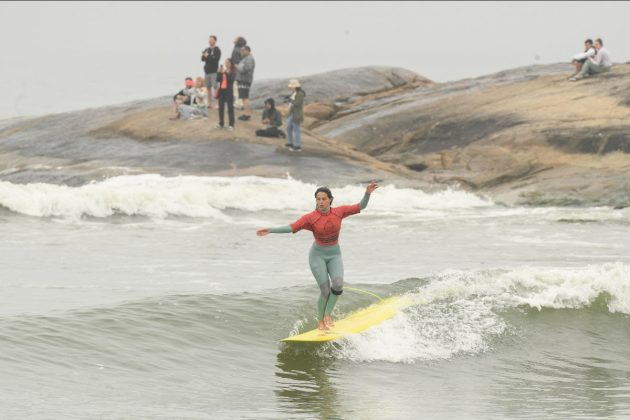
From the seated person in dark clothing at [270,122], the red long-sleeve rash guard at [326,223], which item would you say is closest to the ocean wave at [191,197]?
the seated person in dark clothing at [270,122]

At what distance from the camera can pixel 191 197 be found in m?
28.0

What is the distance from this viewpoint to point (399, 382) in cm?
1302

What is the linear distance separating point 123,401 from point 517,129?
2253 cm

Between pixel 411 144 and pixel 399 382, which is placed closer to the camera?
pixel 399 382

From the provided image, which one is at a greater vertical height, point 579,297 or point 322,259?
point 322,259

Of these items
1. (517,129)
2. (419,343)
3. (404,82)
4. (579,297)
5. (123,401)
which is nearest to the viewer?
(123,401)

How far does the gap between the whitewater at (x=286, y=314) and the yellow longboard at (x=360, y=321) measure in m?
0.13

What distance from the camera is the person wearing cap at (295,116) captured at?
2842 cm

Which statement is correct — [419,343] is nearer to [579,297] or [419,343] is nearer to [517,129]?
[579,297]

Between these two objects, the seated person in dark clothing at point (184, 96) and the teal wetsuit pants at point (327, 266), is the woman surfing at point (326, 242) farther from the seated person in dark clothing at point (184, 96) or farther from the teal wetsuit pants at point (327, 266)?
the seated person in dark clothing at point (184, 96)

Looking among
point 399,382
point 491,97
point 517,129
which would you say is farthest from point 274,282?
point 491,97

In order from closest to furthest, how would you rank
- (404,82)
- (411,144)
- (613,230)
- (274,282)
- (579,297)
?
1. (579,297)
2. (274,282)
3. (613,230)
4. (411,144)
5. (404,82)

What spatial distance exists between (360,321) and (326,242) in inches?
59.4

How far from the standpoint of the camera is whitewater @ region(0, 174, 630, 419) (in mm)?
11945
